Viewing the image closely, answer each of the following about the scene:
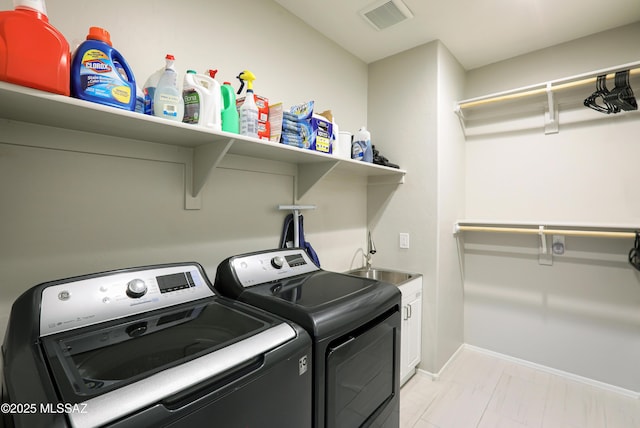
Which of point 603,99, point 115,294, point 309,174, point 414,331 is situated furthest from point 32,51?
point 603,99

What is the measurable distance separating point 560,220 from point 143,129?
291 centimetres

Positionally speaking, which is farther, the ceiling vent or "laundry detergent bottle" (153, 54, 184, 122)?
the ceiling vent

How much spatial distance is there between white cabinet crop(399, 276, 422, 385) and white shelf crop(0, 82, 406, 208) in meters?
1.09

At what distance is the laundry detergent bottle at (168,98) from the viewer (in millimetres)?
1081

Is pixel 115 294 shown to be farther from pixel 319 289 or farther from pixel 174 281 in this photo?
pixel 319 289

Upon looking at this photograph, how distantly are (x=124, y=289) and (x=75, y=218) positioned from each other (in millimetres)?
404

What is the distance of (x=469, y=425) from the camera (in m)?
1.84

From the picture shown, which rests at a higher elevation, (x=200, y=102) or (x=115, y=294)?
(x=200, y=102)

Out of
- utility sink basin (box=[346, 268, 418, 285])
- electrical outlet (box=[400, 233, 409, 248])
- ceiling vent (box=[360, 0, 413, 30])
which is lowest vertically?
utility sink basin (box=[346, 268, 418, 285])

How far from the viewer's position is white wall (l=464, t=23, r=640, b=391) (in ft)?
7.00

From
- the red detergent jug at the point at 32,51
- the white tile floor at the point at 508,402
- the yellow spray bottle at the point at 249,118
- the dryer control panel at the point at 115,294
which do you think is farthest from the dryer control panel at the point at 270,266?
the white tile floor at the point at 508,402

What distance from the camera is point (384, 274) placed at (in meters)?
2.53

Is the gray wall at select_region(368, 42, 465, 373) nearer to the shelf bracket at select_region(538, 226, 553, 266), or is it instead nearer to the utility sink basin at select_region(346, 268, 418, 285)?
the utility sink basin at select_region(346, 268, 418, 285)

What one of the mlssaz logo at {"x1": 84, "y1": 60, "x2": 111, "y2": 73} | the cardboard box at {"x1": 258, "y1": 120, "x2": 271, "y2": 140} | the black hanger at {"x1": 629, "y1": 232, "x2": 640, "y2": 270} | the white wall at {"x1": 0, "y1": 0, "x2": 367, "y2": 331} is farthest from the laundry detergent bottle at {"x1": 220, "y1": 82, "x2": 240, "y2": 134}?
the black hanger at {"x1": 629, "y1": 232, "x2": 640, "y2": 270}
